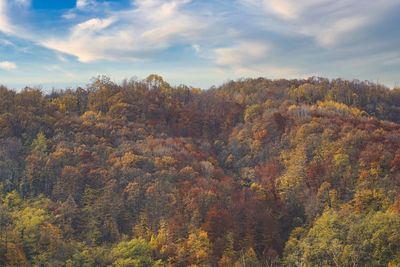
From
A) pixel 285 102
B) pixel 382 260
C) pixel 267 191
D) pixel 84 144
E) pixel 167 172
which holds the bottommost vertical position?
pixel 382 260

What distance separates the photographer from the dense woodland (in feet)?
182

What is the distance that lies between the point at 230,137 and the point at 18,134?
6511cm

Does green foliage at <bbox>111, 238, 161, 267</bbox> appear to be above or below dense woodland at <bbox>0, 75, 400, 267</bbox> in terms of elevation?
below

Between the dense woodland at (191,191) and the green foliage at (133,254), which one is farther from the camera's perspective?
the dense woodland at (191,191)

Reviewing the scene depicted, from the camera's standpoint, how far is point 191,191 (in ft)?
239

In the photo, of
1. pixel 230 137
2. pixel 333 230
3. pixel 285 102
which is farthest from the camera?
pixel 285 102

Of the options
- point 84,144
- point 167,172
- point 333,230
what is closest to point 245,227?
point 333,230

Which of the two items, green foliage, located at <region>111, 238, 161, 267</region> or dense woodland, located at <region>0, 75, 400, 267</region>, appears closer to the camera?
green foliage, located at <region>111, 238, 161, 267</region>

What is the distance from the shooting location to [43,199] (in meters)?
70.4

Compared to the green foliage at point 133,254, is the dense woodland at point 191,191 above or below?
above

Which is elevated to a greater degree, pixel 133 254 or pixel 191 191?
pixel 191 191

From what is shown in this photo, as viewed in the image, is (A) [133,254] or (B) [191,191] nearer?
(A) [133,254]

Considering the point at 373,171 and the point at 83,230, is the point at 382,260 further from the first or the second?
the point at 83,230

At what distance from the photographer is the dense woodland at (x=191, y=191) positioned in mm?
55594
